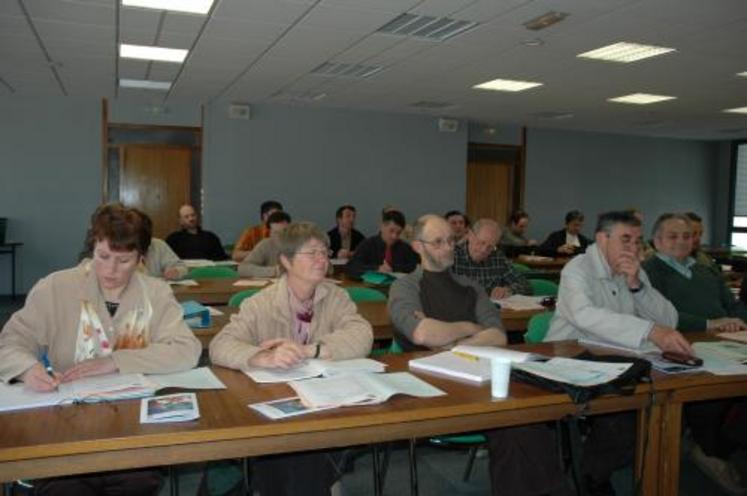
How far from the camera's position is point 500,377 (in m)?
1.95

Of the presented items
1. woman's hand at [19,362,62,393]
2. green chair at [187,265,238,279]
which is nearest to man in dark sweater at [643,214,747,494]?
woman's hand at [19,362,62,393]

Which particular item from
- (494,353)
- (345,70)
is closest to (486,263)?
(494,353)

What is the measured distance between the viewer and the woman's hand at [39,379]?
72.7 inches

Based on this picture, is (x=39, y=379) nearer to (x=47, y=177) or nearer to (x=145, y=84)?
(x=145, y=84)

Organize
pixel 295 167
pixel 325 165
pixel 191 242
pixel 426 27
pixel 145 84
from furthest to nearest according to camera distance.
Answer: pixel 325 165 → pixel 295 167 → pixel 145 84 → pixel 191 242 → pixel 426 27

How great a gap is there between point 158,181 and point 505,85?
17.4 ft

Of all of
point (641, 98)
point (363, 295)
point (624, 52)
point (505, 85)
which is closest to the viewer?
point (363, 295)

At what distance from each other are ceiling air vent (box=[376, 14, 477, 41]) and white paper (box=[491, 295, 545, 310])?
2.35m

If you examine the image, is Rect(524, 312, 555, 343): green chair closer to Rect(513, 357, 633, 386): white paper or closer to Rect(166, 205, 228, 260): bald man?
Rect(513, 357, 633, 386): white paper

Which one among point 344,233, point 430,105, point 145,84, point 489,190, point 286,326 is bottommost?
point 286,326

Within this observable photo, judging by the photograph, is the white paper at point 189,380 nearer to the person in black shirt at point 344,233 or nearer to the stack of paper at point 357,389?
the stack of paper at point 357,389

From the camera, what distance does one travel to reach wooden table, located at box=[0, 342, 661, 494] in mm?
1504

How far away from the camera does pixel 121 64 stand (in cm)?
697

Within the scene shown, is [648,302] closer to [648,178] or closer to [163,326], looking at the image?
[163,326]
